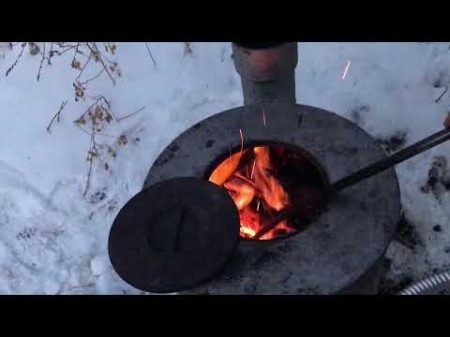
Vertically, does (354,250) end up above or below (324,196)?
below

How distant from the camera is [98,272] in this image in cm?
400

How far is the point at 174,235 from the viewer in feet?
8.41

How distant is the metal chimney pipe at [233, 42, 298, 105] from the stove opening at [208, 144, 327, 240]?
0.42 meters

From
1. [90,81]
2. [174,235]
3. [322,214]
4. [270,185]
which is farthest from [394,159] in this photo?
[90,81]

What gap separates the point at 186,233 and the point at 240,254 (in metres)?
0.31

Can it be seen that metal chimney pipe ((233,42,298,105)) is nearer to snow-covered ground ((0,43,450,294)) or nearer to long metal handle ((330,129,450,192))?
long metal handle ((330,129,450,192))

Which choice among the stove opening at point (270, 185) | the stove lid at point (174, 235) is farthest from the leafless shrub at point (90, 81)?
the stove lid at point (174, 235)

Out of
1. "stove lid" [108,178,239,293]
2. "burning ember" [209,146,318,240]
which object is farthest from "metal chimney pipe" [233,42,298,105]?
"stove lid" [108,178,239,293]

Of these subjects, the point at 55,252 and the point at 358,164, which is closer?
the point at 358,164
